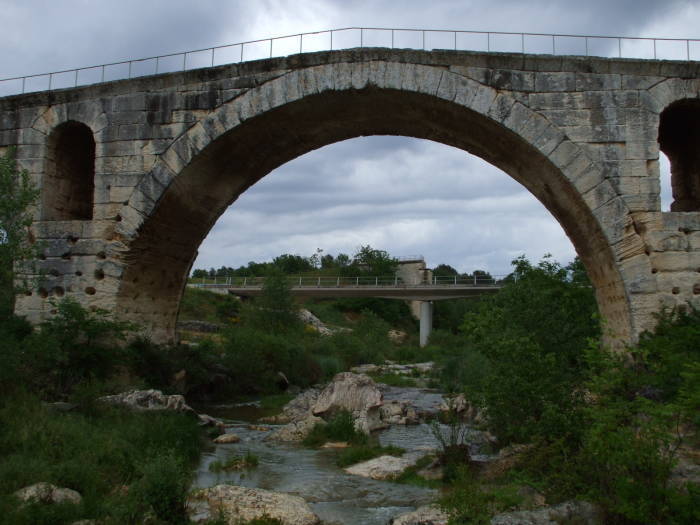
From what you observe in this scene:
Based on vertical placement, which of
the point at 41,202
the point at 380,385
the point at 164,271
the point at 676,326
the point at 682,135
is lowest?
the point at 380,385

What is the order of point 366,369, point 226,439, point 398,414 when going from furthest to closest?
point 366,369 < point 398,414 < point 226,439

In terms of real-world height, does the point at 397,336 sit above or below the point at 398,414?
above

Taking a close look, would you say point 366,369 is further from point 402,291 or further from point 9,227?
point 9,227

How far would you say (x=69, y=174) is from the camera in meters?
10.8

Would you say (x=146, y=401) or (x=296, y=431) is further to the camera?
(x=296, y=431)

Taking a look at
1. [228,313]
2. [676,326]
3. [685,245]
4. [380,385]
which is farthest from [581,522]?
[228,313]

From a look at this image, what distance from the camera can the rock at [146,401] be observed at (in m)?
8.14

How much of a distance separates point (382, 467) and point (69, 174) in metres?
7.24

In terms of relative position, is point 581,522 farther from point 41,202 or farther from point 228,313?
point 228,313

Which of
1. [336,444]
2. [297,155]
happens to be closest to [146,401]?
[336,444]

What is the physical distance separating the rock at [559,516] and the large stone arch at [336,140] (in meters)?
3.53

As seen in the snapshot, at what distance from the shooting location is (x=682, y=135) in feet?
33.0

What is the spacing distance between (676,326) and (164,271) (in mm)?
7633

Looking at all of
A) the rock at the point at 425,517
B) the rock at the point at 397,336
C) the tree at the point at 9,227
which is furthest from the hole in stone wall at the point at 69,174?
the rock at the point at 397,336
